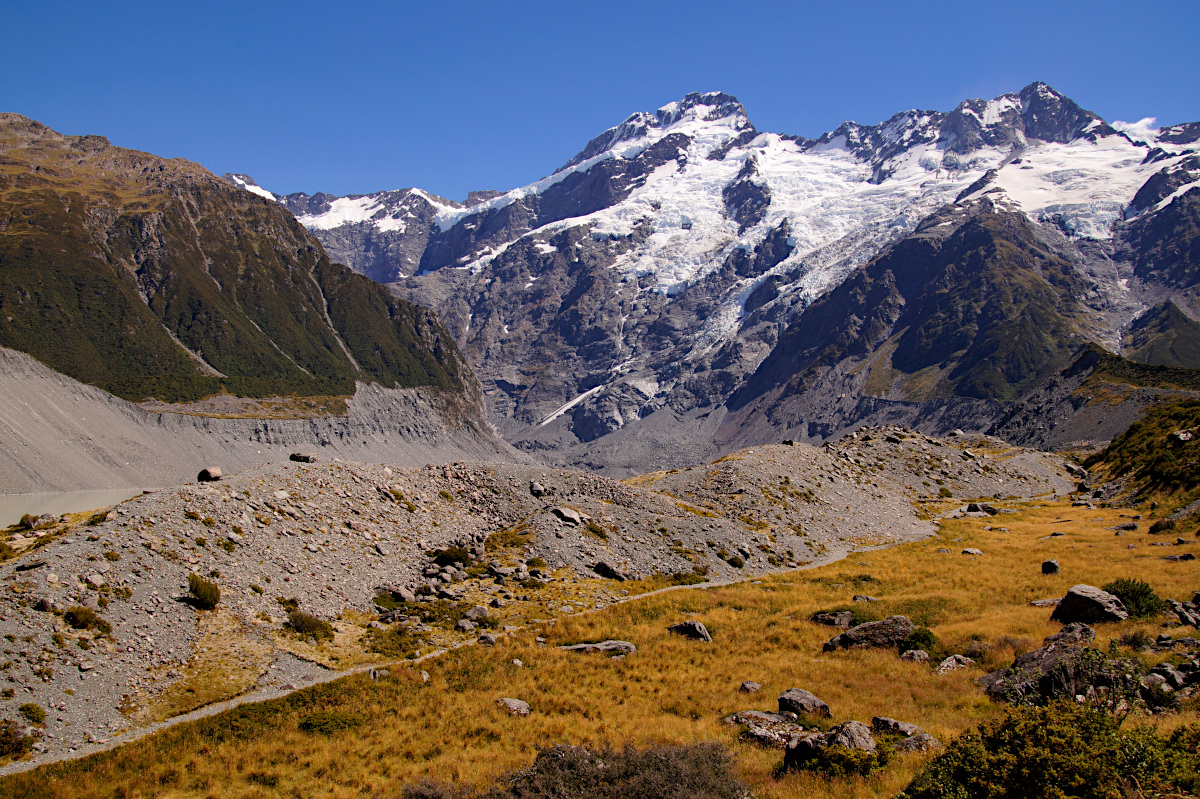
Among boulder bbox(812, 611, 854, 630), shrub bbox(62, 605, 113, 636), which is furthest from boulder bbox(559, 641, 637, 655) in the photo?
shrub bbox(62, 605, 113, 636)

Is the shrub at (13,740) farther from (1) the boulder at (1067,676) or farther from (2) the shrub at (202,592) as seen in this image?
(1) the boulder at (1067,676)

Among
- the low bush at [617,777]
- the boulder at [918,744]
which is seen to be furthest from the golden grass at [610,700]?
the low bush at [617,777]

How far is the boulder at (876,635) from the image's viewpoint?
1117 inches

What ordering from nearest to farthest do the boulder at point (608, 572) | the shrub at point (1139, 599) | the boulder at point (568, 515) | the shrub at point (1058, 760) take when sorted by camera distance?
the shrub at point (1058, 760) → the shrub at point (1139, 599) → the boulder at point (608, 572) → the boulder at point (568, 515)

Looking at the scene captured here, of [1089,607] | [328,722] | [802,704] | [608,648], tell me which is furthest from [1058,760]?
[328,722]

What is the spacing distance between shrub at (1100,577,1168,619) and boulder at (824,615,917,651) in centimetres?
787

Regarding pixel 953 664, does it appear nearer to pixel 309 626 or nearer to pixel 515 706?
pixel 515 706

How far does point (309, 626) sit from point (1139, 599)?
114ft

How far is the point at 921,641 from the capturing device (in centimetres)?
2728

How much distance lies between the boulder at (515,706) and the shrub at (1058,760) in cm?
1363

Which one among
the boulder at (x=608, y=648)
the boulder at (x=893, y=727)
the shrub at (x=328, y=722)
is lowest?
the boulder at (x=608, y=648)

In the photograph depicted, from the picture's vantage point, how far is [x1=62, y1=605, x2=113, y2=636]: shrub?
2431 cm

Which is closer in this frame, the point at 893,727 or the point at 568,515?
the point at 893,727

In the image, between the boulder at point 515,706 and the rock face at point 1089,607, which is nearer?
the boulder at point 515,706
